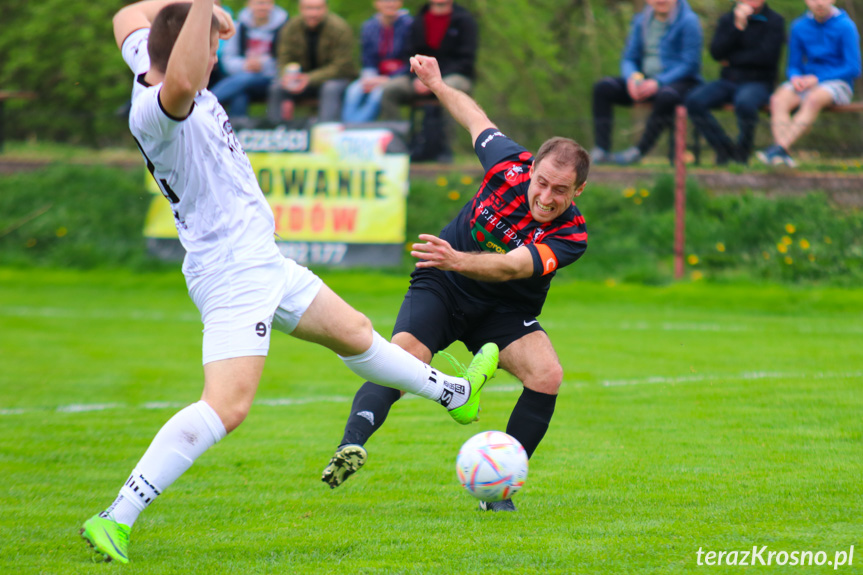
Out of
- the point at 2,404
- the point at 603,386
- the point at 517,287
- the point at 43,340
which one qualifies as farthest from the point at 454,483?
the point at 43,340

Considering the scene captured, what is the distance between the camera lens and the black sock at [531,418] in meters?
4.69

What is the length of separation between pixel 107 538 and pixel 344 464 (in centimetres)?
102

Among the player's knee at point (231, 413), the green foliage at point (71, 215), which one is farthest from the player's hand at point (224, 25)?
the green foliage at point (71, 215)

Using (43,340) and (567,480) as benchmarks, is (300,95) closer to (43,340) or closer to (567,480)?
(43,340)

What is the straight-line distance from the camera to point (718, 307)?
1165 centimetres

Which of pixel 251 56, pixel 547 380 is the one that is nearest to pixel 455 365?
pixel 547 380

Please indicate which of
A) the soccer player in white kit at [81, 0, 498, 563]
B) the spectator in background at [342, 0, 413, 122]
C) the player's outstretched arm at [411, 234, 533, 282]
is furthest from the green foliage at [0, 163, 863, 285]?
the soccer player in white kit at [81, 0, 498, 563]

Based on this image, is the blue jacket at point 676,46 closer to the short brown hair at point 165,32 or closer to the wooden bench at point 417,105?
the wooden bench at point 417,105

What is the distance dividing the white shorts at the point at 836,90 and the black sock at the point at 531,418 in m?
8.52

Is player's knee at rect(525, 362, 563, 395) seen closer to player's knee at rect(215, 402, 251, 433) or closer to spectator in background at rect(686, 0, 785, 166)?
player's knee at rect(215, 402, 251, 433)

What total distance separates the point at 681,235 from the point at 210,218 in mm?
9356

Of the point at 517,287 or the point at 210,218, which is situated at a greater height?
the point at 210,218

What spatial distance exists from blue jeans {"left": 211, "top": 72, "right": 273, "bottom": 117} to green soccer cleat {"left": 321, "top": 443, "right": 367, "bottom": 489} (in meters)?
10.1

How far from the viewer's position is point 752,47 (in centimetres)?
1189
